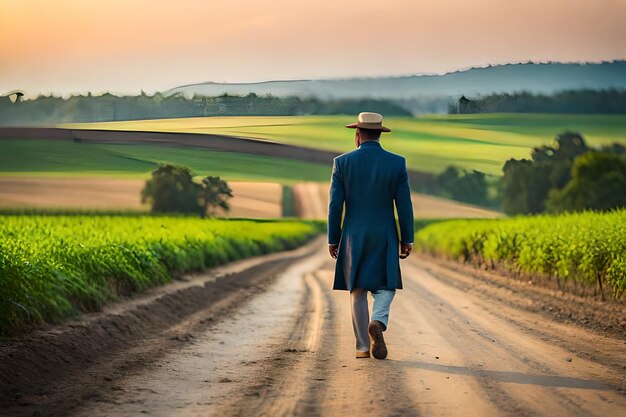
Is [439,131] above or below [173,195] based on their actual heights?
above

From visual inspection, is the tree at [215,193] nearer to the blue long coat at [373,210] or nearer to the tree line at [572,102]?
the tree line at [572,102]

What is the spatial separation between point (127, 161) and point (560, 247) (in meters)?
9.39

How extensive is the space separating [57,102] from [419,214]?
48.6 ft

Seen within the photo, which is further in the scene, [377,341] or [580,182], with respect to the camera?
[580,182]

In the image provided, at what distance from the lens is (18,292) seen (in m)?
11.6

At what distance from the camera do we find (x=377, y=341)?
35.4ft

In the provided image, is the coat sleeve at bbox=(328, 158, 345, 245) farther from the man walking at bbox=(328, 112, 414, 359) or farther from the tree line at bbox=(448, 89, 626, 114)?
the tree line at bbox=(448, 89, 626, 114)

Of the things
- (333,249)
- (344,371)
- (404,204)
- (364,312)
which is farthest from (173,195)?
(344,371)

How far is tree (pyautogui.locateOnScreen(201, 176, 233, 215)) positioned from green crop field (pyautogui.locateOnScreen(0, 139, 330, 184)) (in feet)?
1.49

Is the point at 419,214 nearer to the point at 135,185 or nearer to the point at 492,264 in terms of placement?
the point at 492,264

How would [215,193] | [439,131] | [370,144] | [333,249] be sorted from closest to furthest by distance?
1. [370,144]
2. [333,249]
3. [215,193]
4. [439,131]

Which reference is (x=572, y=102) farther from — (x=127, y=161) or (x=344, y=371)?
(x=344, y=371)

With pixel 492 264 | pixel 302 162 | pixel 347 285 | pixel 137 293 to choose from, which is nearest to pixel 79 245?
pixel 137 293

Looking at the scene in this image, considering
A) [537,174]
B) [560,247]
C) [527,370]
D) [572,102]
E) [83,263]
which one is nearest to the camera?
[527,370]
